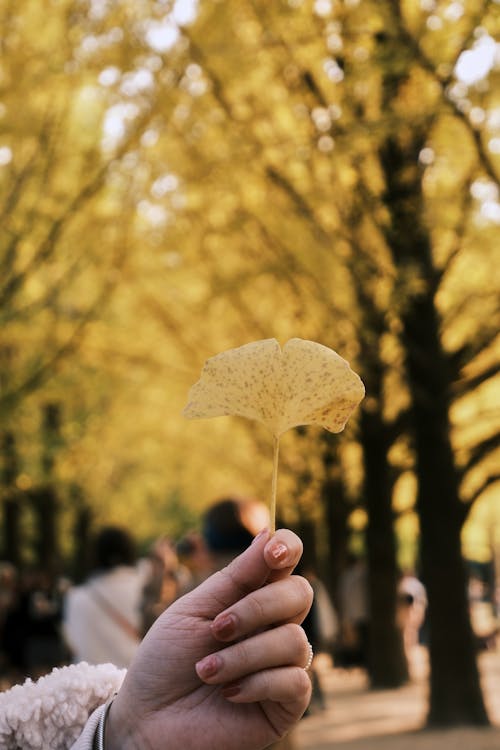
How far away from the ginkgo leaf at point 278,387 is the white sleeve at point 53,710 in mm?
529

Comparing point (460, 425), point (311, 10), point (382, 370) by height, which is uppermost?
point (311, 10)

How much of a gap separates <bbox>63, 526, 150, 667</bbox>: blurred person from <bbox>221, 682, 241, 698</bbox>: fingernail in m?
3.69

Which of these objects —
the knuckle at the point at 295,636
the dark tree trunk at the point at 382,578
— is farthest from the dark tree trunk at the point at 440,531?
the knuckle at the point at 295,636

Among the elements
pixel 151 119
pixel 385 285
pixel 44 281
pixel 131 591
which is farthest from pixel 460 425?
pixel 131 591

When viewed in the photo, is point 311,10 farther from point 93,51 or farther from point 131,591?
point 131,591

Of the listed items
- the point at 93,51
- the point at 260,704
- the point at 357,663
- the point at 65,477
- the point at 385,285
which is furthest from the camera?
the point at 65,477

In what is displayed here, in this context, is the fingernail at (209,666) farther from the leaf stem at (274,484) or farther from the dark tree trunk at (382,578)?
the dark tree trunk at (382,578)

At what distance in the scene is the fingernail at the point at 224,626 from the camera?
1363 mm

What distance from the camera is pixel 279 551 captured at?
135 cm

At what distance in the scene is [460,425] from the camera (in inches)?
508

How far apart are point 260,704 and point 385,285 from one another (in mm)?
8670

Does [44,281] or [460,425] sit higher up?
[44,281]

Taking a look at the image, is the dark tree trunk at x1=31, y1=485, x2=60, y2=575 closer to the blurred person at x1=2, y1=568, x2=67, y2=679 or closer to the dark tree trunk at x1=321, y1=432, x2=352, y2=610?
the dark tree trunk at x1=321, y1=432, x2=352, y2=610

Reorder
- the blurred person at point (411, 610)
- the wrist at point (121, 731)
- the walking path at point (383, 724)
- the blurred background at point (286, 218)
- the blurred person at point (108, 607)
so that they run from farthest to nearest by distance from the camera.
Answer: the blurred person at point (411, 610)
the walking path at point (383, 724)
the blurred background at point (286, 218)
the blurred person at point (108, 607)
the wrist at point (121, 731)
